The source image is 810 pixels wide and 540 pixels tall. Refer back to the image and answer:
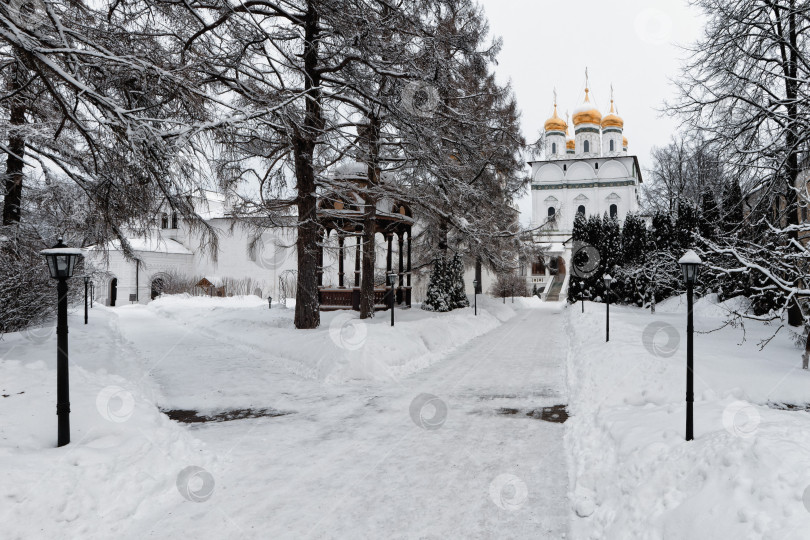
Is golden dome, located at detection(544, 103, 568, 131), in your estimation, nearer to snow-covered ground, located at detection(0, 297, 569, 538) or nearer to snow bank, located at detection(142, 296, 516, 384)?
snow bank, located at detection(142, 296, 516, 384)

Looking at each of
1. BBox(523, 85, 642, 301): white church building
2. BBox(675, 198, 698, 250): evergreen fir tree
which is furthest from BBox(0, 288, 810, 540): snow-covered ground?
BBox(523, 85, 642, 301): white church building

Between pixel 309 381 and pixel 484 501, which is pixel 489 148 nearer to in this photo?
pixel 309 381

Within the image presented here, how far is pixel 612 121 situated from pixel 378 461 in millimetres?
68290

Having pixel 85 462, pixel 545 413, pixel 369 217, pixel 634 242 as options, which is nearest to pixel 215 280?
pixel 369 217

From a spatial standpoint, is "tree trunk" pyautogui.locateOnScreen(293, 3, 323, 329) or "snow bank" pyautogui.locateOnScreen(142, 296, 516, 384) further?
"tree trunk" pyautogui.locateOnScreen(293, 3, 323, 329)

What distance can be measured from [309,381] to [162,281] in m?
38.5

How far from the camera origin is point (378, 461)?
5754mm

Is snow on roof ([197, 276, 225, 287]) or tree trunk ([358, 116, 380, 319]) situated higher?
tree trunk ([358, 116, 380, 319])

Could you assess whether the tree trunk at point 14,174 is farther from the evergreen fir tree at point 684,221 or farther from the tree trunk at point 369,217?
the evergreen fir tree at point 684,221

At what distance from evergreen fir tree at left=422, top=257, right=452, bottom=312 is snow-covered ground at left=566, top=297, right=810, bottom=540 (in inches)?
499

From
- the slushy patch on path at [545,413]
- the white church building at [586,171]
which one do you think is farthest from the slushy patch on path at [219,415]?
the white church building at [586,171]

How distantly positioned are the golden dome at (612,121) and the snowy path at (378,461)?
62.2 meters

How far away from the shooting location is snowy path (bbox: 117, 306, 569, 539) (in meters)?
4.37

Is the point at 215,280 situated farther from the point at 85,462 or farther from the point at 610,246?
the point at 85,462
